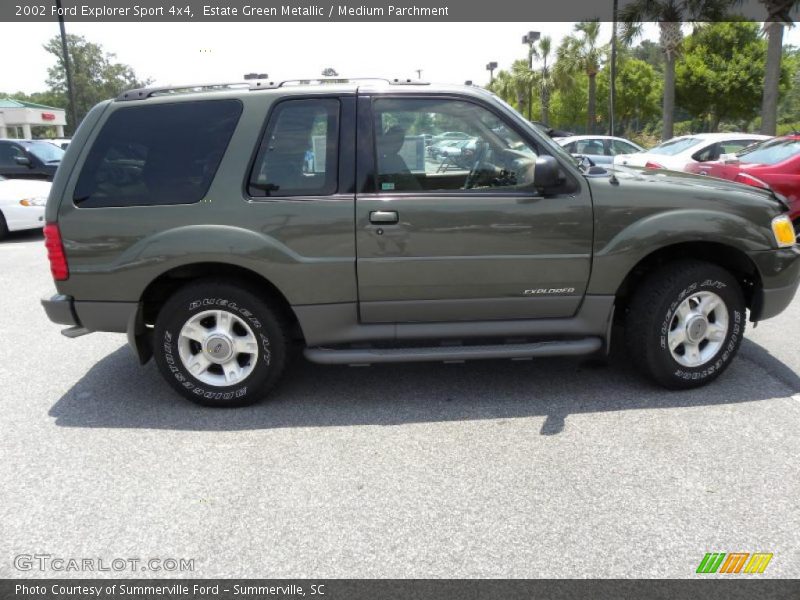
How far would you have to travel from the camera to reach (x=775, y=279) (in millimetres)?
4145

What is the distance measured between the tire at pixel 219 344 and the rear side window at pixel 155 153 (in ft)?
2.13

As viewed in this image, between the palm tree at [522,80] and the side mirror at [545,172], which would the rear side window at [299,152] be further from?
the palm tree at [522,80]

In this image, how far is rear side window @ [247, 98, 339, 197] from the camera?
385 centimetres

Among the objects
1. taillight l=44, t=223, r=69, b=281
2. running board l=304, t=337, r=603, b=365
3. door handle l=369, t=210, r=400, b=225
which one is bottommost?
running board l=304, t=337, r=603, b=365

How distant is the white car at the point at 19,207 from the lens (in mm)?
11039

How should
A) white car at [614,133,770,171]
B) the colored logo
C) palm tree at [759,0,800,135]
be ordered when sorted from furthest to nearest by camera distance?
palm tree at [759,0,800,135]
white car at [614,133,770,171]
the colored logo

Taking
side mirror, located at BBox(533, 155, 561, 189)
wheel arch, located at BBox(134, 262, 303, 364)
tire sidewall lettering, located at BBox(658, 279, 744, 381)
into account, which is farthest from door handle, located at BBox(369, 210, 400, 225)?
tire sidewall lettering, located at BBox(658, 279, 744, 381)

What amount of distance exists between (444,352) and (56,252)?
2.44 meters

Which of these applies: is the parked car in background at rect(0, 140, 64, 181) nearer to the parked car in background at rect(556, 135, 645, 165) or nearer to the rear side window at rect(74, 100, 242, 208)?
A: the rear side window at rect(74, 100, 242, 208)

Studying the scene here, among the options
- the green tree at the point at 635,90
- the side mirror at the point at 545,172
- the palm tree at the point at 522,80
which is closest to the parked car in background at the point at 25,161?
→ the side mirror at the point at 545,172

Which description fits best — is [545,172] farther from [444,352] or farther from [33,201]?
[33,201]

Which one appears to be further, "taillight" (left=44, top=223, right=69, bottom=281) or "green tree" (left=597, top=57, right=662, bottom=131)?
"green tree" (left=597, top=57, right=662, bottom=131)

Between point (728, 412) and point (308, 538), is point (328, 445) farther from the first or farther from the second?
point (728, 412)

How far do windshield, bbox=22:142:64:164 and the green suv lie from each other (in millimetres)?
10705
